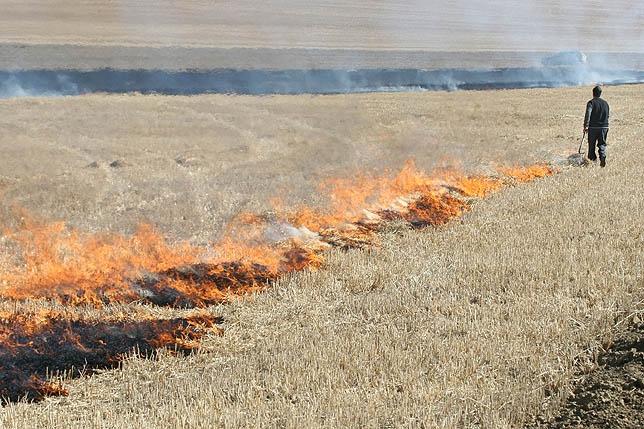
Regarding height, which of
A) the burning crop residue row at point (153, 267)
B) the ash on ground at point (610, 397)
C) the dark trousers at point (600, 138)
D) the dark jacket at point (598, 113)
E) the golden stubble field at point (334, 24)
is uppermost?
the golden stubble field at point (334, 24)

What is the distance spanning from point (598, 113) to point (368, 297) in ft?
37.6

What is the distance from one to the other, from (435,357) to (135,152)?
49.7 ft

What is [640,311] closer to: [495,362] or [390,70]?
[495,362]

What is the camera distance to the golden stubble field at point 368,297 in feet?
19.5

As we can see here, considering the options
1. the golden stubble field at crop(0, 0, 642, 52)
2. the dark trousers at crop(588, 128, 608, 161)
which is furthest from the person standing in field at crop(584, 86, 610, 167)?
the golden stubble field at crop(0, 0, 642, 52)

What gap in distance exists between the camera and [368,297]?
28.7 feet

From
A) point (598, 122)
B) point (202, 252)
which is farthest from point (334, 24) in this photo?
point (202, 252)

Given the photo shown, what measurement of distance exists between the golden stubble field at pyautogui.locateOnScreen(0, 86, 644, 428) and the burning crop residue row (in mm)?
395

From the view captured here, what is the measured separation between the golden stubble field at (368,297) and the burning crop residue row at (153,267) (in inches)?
15.5

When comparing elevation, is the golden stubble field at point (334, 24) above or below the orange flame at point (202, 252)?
above

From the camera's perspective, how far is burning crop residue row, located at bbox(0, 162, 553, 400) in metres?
7.45

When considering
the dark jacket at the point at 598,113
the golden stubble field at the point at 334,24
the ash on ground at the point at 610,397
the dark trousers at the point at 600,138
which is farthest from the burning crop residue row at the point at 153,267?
the golden stubble field at the point at 334,24

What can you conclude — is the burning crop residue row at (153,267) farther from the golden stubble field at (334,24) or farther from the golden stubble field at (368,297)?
the golden stubble field at (334,24)

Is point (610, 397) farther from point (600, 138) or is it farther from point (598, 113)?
point (598, 113)
